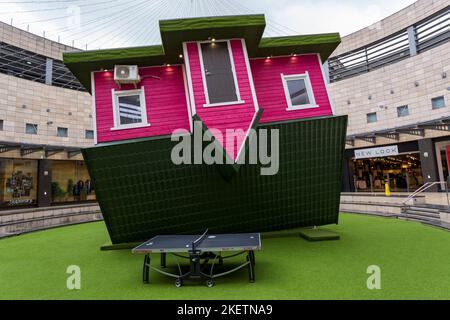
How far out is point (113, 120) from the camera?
9.58 meters

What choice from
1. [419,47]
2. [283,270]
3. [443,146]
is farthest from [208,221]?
[419,47]

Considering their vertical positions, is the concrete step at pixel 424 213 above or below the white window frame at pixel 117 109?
below

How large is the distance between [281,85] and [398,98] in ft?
66.2

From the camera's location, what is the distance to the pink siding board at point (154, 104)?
952 cm

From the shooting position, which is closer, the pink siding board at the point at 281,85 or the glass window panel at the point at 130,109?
the glass window panel at the point at 130,109

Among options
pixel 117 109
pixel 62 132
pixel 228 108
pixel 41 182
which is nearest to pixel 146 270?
pixel 228 108

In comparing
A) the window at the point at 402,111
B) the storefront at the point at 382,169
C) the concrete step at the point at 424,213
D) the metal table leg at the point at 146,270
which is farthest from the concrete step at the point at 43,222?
the window at the point at 402,111

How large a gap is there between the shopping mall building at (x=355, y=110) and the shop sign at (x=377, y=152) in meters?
0.09

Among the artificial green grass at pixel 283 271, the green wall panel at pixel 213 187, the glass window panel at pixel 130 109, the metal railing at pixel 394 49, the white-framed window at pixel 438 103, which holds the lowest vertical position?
the artificial green grass at pixel 283 271

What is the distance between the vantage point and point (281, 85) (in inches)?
402

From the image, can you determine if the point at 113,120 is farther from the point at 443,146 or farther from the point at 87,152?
the point at 443,146

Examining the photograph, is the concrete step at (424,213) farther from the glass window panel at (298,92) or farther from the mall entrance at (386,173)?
the mall entrance at (386,173)

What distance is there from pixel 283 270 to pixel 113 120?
24.2ft

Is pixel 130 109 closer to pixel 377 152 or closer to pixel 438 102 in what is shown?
pixel 377 152
